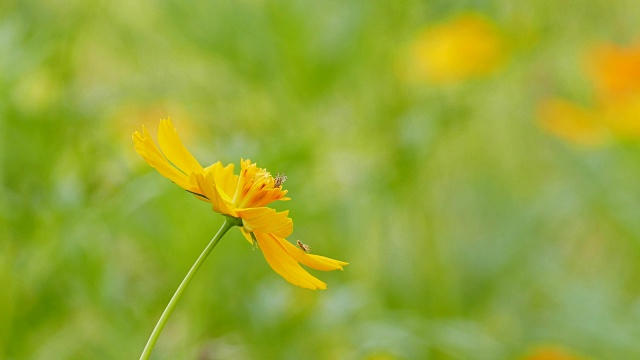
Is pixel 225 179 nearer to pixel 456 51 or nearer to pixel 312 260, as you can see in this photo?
pixel 312 260

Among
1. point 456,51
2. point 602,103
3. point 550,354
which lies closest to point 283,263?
point 550,354

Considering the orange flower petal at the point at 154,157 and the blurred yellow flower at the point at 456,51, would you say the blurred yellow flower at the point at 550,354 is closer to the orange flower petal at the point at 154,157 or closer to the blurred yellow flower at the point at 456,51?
the blurred yellow flower at the point at 456,51

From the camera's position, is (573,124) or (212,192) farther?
(573,124)

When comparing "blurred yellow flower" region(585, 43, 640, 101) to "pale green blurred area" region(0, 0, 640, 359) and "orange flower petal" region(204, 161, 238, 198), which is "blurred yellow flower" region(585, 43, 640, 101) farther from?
"orange flower petal" region(204, 161, 238, 198)

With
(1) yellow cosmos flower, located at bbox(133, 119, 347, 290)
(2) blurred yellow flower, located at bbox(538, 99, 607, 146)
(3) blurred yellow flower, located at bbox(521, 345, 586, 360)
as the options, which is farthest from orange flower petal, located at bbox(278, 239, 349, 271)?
(2) blurred yellow flower, located at bbox(538, 99, 607, 146)

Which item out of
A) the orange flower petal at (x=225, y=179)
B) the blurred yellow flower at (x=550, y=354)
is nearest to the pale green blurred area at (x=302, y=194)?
the blurred yellow flower at (x=550, y=354)

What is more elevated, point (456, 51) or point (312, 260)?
point (456, 51)
